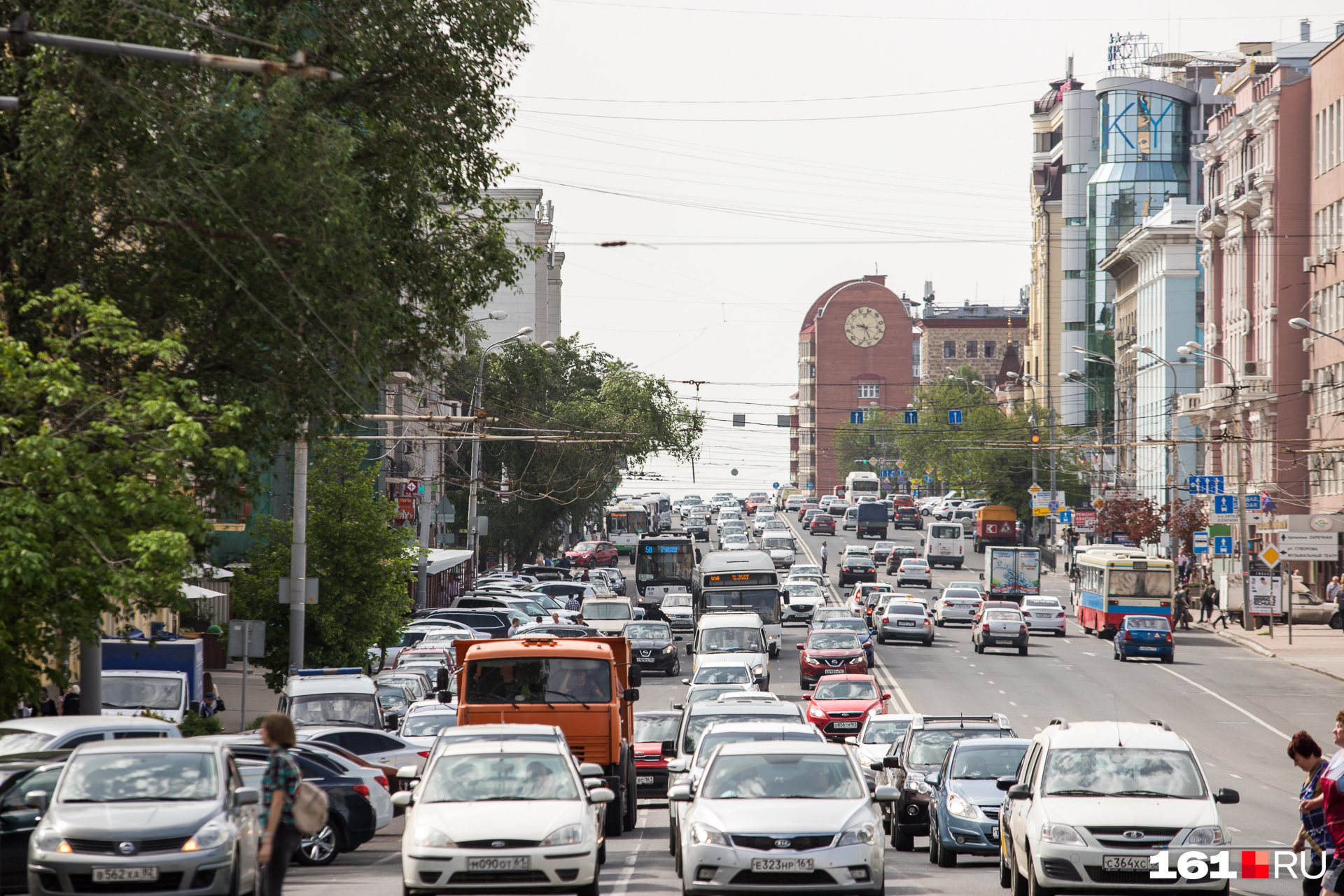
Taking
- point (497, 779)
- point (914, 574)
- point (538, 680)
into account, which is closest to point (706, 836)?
point (497, 779)

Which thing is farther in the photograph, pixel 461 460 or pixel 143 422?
pixel 461 460

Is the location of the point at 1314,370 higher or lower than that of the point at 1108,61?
lower

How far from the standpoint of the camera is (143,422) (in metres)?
17.6

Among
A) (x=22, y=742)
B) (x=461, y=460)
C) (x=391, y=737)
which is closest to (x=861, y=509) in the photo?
(x=461, y=460)

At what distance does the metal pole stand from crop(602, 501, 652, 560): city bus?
77063 millimetres

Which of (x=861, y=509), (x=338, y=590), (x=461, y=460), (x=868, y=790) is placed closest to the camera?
(x=868, y=790)

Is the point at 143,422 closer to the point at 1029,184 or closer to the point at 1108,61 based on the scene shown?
the point at 1108,61

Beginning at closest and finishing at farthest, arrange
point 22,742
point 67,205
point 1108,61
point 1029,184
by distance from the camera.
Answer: point 22,742 < point 67,205 < point 1108,61 < point 1029,184

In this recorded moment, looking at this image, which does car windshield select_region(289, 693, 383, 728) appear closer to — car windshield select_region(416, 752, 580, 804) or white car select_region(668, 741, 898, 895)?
car windshield select_region(416, 752, 580, 804)

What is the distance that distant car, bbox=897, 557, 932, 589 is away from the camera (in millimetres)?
76812

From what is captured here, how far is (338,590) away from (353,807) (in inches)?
639

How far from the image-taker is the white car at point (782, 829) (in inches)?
525

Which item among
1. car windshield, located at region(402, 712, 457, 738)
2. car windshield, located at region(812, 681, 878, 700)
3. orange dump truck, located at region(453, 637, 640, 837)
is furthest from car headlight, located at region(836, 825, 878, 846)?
car windshield, located at region(812, 681, 878, 700)

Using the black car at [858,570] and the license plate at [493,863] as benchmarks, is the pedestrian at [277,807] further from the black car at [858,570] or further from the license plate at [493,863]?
the black car at [858,570]
